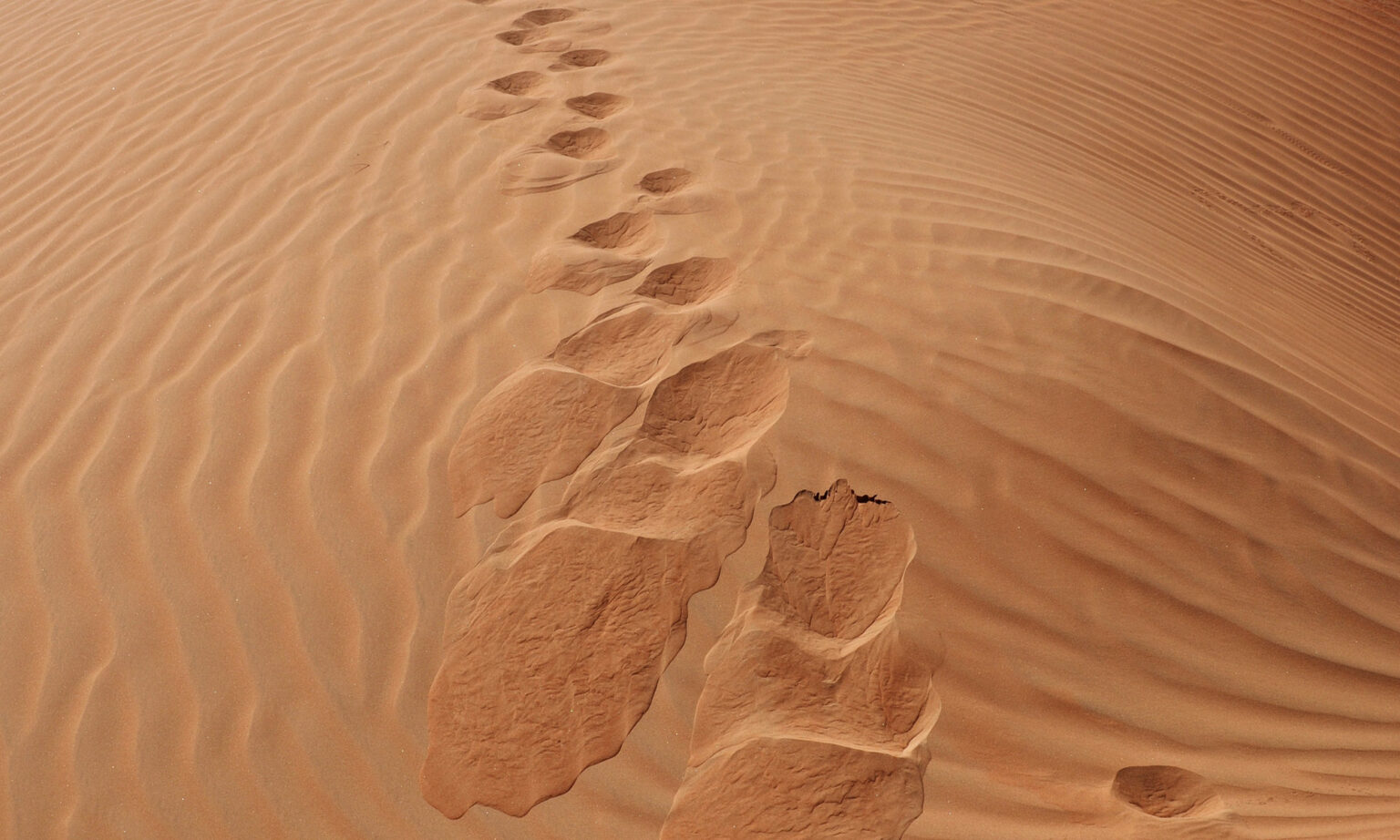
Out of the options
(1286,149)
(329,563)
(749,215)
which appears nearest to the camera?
(329,563)

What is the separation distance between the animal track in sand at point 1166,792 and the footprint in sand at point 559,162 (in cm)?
274

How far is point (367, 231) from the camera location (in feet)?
10.8

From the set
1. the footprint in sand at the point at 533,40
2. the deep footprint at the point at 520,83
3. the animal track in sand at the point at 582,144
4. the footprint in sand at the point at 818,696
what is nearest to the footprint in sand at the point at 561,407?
the footprint in sand at the point at 818,696

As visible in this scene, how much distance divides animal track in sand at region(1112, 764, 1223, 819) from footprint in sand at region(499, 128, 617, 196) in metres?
2.74

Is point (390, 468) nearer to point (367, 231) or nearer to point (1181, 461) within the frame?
point (367, 231)

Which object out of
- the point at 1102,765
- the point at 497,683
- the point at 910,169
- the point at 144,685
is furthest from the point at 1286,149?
the point at 144,685

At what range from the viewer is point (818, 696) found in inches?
78.9

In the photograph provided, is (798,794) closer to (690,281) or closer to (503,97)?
(690,281)

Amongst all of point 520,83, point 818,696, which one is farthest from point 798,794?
point 520,83

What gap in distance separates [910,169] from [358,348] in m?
2.29

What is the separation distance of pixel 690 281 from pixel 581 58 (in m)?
2.40

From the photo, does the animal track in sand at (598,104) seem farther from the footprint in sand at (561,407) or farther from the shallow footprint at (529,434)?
the shallow footprint at (529,434)

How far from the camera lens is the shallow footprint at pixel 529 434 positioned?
237cm

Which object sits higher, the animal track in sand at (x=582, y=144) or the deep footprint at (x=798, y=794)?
the animal track in sand at (x=582, y=144)
